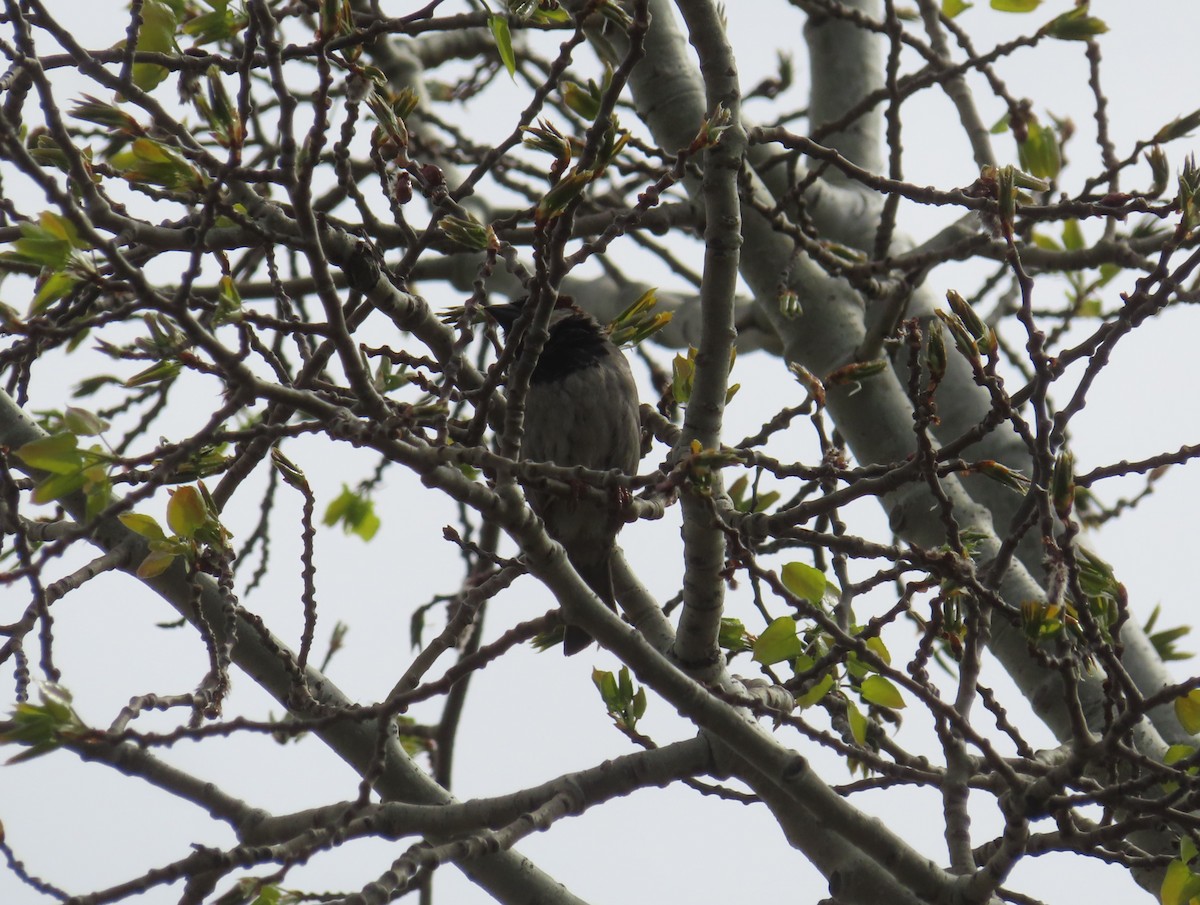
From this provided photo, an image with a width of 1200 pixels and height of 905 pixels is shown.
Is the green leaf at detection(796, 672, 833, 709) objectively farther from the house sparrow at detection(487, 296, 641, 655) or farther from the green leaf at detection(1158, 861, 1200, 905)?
the house sparrow at detection(487, 296, 641, 655)

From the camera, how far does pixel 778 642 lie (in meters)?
2.74

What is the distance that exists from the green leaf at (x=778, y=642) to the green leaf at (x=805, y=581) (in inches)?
4.4

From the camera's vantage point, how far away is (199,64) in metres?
2.40

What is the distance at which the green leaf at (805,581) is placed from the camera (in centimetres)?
258

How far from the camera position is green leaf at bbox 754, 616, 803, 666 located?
8.89 ft

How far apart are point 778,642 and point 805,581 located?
219mm

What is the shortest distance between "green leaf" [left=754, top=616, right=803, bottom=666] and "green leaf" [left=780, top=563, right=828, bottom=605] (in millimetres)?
111

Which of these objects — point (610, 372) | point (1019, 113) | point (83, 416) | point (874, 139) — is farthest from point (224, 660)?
point (874, 139)

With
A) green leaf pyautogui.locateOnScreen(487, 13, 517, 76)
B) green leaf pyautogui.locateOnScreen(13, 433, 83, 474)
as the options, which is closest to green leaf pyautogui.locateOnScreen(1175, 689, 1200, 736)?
green leaf pyautogui.locateOnScreen(487, 13, 517, 76)

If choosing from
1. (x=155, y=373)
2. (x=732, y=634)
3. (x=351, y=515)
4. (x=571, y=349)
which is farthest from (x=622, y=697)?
(x=571, y=349)

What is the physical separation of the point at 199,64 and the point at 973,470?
5.91 ft

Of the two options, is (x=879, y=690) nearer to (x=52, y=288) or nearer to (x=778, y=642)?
(x=778, y=642)

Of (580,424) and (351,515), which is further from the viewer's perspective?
(580,424)

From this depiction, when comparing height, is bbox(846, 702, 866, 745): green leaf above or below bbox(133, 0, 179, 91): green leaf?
below
